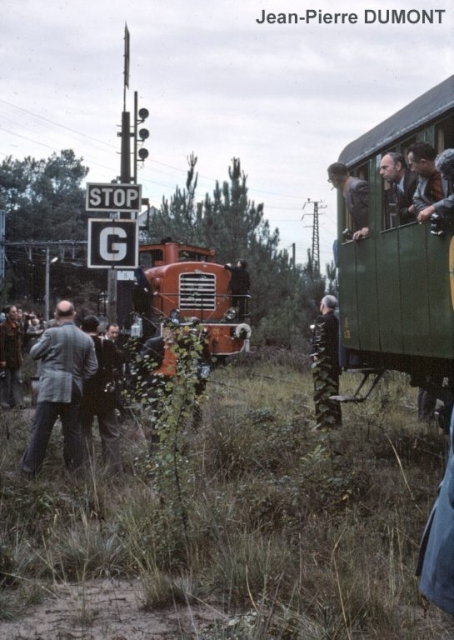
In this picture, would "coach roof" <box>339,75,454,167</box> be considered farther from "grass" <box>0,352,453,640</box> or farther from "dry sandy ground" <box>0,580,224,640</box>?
"dry sandy ground" <box>0,580,224,640</box>

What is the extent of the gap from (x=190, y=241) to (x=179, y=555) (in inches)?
849

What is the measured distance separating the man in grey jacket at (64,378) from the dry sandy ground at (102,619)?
12.2 feet

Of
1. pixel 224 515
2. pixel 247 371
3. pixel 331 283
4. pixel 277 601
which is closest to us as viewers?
pixel 277 601

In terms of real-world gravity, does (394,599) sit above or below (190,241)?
below

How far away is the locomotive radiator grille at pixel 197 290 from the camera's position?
754 inches

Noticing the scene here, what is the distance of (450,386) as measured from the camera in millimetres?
9234

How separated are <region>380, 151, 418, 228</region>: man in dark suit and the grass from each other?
201 centimetres

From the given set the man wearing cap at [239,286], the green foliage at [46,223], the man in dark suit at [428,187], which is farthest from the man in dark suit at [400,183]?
the green foliage at [46,223]

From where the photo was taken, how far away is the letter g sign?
34.3 ft

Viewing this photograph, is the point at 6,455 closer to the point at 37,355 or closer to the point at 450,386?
the point at 37,355

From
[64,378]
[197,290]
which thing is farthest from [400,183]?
[197,290]

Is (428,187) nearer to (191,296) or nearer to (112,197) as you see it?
(112,197)

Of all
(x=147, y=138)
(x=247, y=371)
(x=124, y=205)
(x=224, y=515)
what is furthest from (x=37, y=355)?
(x=147, y=138)

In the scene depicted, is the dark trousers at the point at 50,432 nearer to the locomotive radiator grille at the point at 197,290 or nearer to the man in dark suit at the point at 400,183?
the man in dark suit at the point at 400,183
